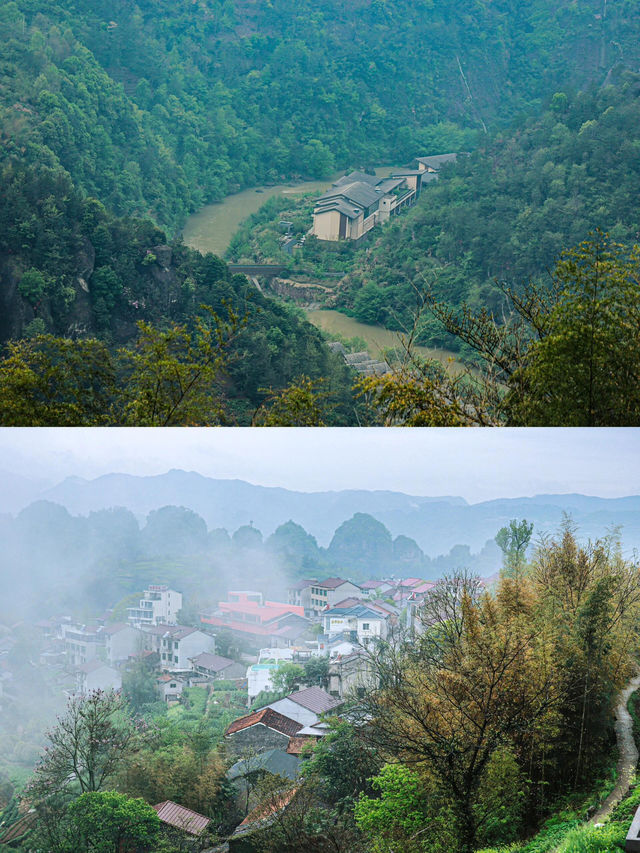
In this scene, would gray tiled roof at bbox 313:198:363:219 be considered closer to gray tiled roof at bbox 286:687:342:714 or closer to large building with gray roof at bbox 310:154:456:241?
large building with gray roof at bbox 310:154:456:241

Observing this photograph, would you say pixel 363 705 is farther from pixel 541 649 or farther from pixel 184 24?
pixel 184 24

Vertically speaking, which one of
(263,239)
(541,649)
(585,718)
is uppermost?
(263,239)

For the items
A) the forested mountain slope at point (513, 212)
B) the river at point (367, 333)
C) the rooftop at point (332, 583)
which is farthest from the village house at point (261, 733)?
the forested mountain slope at point (513, 212)

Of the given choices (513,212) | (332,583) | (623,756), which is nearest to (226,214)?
(513,212)

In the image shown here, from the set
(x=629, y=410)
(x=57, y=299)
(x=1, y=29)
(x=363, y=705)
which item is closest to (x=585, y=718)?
(x=363, y=705)

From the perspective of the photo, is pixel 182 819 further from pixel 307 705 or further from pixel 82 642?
pixel 82 642

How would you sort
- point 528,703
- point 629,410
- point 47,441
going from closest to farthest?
point 528,703 → point 47,441 → point 629,410

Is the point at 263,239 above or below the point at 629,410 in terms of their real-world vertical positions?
above
